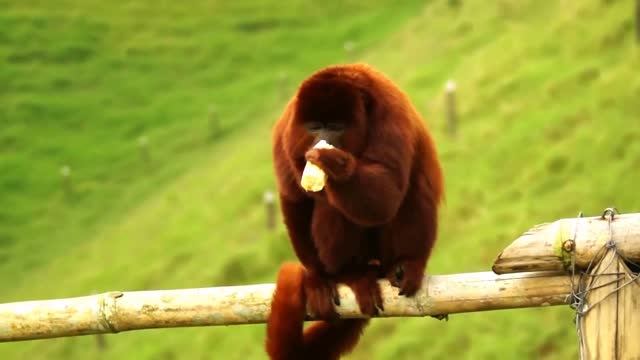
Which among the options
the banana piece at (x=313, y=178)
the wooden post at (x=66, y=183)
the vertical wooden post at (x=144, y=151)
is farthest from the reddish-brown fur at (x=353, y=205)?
the vertical wooden post at (x=144, y=151)

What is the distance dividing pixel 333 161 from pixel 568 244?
1.02 m

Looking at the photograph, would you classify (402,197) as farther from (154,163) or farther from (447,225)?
(154,163)

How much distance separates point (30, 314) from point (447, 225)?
343 inches

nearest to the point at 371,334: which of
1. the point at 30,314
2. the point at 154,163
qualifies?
the point at 30,314

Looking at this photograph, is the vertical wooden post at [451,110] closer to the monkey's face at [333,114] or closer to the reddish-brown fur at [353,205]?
the reddish-brown fur at [353,205]

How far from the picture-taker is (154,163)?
2225 centimetres

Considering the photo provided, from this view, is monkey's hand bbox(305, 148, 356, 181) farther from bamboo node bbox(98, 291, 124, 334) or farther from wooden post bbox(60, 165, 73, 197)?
wooden post bbox(60, 165, 73, 197)

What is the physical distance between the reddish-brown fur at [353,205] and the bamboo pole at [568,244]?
674 millimetres

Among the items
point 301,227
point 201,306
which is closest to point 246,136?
point 301,227

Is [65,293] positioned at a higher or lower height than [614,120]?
lower

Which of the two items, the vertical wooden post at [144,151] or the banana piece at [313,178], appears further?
the vertical wooden post at [144,151]

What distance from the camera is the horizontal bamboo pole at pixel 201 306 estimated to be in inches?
148

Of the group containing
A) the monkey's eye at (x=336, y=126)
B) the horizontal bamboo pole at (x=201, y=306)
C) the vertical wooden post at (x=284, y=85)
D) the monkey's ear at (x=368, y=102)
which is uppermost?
the monkey's ear at (x=368, y=102)

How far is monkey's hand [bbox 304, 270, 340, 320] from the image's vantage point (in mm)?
4250
